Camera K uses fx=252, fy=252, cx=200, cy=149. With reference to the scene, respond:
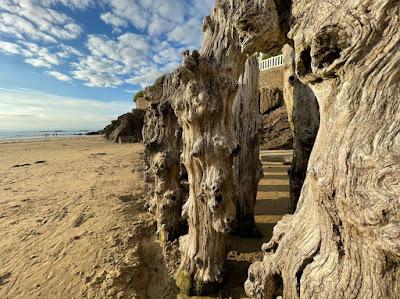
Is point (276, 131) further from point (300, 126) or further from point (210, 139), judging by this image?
point (210, 139)

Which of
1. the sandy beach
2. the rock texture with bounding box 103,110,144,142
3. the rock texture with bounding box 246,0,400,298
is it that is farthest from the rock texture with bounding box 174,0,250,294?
the rock texture with bounding box 103,110,144,142

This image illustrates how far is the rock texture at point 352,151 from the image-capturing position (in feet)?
4.12

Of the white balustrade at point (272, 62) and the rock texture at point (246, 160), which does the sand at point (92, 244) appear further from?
the white balustrade at point (272, 62)

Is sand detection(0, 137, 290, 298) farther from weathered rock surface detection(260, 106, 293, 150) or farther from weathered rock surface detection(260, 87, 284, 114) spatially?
weathered rock surface detection(260, 87, 284, 114)

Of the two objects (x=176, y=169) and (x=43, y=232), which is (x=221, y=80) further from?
(x=43, y=232)

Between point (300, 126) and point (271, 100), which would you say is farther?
point (271, 100)

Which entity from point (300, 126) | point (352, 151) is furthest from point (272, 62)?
point (352, 151)

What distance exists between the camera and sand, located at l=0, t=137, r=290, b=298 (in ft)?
11.6

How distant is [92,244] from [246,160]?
3.24m

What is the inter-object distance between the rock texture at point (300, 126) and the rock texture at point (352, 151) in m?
2.61

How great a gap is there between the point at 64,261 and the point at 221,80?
3.83 metres

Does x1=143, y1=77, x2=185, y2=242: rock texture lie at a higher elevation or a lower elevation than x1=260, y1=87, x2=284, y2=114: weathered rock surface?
lower

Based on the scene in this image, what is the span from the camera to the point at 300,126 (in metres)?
4.44

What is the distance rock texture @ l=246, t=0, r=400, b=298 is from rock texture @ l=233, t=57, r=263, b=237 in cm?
284
